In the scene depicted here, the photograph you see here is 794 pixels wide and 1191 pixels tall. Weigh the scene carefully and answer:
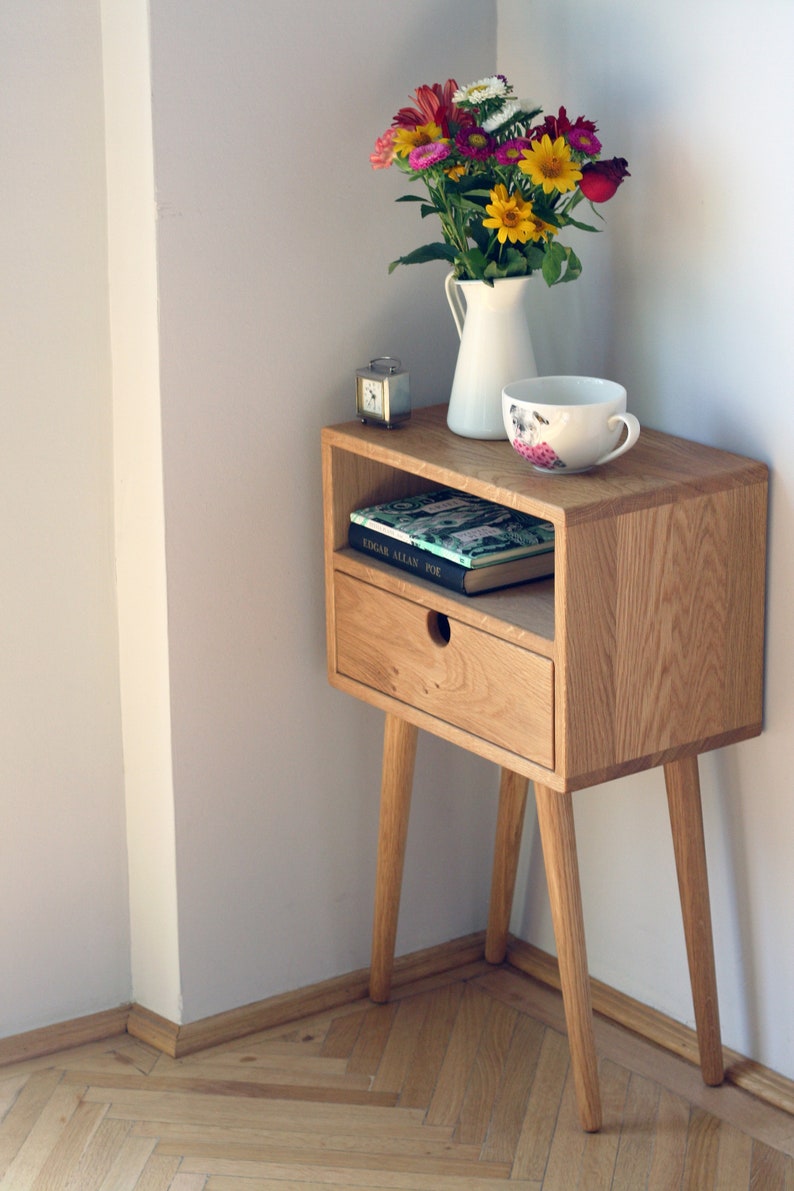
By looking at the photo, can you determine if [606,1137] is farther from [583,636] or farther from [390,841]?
[583,636]

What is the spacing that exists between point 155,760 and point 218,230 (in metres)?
0.69

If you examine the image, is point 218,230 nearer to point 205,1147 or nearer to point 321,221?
point 321,221

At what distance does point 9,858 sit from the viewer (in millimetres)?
1973

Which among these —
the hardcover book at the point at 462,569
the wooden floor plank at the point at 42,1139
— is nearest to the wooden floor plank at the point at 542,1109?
the wooden floor plank at the point at 42,1139

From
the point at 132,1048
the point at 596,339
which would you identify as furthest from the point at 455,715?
the point at 132,1048

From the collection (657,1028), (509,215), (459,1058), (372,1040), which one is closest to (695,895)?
(657,1028)

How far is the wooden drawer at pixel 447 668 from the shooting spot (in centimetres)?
166

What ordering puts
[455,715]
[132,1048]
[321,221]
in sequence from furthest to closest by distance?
1. [132,1048]
2. [321,221]
3. [455,715]

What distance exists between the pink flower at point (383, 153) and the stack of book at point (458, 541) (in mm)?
421

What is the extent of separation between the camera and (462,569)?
1743 mm

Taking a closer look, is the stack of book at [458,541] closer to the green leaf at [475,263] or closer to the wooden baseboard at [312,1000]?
the green leaf at [475,263]

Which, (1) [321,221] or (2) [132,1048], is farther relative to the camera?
(2) [132,1048]

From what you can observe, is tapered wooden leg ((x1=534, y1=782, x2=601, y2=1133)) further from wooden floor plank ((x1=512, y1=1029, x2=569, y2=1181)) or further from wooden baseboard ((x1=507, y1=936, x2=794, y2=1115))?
wooden baseboard ((x1=507, y1=936, x2=794, y2=1115))

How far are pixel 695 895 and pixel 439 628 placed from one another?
0.45 metres
